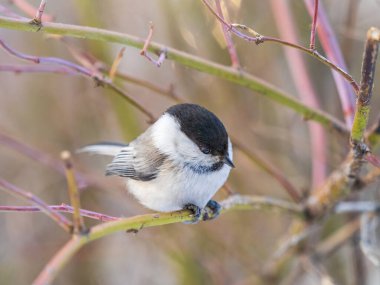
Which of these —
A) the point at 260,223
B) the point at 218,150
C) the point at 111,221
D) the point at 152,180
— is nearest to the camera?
the point at 111,221

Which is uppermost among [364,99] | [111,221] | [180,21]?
[364,99]

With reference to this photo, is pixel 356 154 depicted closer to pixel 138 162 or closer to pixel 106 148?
pixel 138 162

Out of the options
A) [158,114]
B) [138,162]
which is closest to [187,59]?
[138,162]

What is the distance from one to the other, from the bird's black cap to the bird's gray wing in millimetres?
142

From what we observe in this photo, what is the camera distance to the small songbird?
4.28ft

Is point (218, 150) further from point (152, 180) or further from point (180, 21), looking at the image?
point (180, 21)

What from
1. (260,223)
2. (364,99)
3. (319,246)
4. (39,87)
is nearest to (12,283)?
(39,87)

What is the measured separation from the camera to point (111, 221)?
0.84 metres

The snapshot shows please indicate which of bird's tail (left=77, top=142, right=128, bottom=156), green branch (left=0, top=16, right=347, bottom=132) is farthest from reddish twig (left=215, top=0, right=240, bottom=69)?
bird's tail (left=77, top=142, right=128, bottom=156)

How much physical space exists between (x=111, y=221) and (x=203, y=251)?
1.40 metres

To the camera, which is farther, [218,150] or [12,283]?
[12,283]

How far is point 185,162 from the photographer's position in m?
1.37

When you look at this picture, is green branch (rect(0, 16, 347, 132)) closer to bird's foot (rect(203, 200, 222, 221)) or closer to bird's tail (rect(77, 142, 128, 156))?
bird's foot (rect(203, 200, 222, 221))

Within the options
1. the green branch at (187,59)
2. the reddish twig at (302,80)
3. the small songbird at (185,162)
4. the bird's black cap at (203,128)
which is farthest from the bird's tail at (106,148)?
the reddish twig at (302,80)
